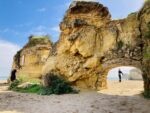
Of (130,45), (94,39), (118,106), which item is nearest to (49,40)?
(94,39)

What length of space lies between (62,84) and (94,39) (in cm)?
391

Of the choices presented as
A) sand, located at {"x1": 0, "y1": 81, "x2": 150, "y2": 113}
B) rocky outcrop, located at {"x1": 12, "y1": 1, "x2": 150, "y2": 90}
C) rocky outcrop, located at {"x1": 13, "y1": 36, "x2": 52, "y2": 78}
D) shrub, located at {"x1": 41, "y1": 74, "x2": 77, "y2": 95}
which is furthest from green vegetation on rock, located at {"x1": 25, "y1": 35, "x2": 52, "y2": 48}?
sand, located at {"x1": 0, "y1": 81, "x2": 150, "y2": 113}

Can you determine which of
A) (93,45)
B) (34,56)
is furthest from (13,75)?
(93,45)

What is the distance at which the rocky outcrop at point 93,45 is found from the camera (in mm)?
18734

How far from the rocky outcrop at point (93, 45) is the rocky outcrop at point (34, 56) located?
9.23 meters

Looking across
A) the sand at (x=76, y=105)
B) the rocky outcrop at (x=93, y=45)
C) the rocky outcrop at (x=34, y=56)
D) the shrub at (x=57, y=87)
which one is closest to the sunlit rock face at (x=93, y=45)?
the rocky outcrop at (x=93, y=45)

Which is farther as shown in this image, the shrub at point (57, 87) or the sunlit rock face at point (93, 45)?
the sunlit rock face at point (93, 45)

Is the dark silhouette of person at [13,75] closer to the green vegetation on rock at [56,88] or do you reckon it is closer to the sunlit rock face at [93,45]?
the sunlit rock face at [93,45]

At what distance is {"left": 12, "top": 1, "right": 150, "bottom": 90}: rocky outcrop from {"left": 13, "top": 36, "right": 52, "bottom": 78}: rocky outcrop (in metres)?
9.23

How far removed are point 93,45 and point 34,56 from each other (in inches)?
475

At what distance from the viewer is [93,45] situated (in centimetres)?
2016

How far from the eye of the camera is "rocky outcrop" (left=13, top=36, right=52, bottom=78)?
30656 millimetres

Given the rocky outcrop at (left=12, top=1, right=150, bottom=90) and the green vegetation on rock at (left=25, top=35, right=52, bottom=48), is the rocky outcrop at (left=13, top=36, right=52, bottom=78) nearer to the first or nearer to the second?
the green vegetation on rock at (left=25, top=35, right=52, bottom=48)

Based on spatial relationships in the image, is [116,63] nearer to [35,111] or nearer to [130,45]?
[130,45]
